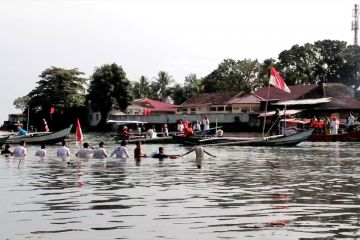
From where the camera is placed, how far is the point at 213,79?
122 metres

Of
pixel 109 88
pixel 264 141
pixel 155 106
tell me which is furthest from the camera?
pixel 155 106

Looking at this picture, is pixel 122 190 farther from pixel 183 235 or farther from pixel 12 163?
pixel 12 163

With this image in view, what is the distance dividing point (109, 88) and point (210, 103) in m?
16.4

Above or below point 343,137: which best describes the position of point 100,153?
below

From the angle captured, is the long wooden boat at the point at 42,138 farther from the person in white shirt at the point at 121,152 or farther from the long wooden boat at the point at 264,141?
the person in white shirt at the point at 121,152

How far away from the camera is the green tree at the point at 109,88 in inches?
3848

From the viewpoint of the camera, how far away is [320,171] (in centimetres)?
2484

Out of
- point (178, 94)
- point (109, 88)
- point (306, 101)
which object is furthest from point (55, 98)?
point (306, 101)

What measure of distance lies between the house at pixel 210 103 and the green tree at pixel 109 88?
1133 centimetres

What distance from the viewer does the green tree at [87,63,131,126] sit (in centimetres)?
9775

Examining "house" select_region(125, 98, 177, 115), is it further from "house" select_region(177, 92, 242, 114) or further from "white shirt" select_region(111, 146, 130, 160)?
"white shirt" select_region(111, 146, 130, 160)

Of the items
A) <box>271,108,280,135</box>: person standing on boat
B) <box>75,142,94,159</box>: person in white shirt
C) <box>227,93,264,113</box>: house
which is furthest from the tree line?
<box>75,142,94,159</box>: person in white shirt

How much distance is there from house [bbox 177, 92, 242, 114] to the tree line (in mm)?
10416

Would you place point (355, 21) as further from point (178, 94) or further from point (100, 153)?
point (100, 153)
